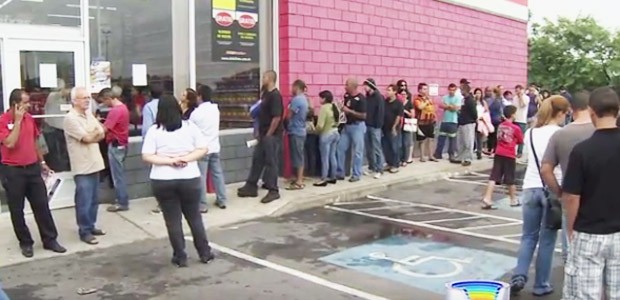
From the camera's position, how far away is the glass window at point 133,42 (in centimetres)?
950

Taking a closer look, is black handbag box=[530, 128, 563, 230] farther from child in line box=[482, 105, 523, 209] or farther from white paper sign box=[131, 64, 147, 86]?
white paper sign box=[131, 64, 147, 86]

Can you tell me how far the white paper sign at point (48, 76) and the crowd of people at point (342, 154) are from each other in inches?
24.8

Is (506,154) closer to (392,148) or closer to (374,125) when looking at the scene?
(374,125)

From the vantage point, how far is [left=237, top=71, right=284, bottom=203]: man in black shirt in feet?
30.7

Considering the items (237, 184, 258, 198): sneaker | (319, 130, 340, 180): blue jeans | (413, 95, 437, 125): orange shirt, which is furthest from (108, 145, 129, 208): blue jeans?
(413, 95, 437, 125): orange shirt

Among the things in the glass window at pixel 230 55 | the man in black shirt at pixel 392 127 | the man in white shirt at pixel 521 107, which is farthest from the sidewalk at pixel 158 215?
the man in white shirt at pixel 521 107

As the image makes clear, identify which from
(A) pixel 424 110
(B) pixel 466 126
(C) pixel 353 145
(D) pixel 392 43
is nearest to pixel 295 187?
(C) pixel 353 145

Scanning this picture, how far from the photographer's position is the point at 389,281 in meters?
6.16

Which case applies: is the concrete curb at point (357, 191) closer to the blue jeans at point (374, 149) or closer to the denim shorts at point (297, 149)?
the blue jeans at point (374, 149)

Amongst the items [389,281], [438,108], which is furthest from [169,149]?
[438,108]

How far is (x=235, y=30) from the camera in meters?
11.1

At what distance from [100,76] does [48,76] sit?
0.78 meters

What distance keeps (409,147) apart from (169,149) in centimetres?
792

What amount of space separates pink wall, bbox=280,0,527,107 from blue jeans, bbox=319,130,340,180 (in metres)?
1.15
